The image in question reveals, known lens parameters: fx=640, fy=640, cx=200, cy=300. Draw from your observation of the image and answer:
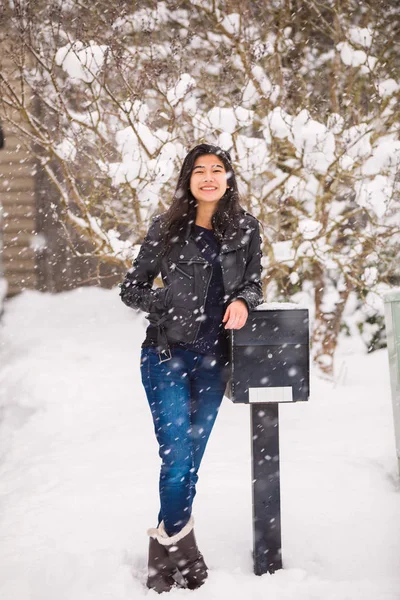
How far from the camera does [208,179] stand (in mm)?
2805

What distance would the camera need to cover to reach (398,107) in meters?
6.44

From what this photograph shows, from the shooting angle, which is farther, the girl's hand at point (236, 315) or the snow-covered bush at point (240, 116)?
the snow-covered bush at point (240, 116)

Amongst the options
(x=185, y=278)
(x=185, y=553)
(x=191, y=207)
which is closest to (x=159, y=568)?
(x=185, y=553)

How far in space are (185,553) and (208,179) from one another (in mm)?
1591

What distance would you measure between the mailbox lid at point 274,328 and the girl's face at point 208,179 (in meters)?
0.56

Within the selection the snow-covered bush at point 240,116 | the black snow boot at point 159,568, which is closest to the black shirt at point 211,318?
the black snow boot at point 159,568

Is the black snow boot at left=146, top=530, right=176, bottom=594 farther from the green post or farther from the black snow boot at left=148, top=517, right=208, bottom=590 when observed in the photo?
the green post

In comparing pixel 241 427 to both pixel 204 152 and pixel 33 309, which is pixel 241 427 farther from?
pixel 33 309

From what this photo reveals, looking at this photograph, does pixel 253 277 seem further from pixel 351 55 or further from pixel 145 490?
pixel 351 55

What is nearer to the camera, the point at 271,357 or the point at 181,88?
the point at 271,357

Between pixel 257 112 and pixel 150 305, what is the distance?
4.26m

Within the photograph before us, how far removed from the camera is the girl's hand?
2596 mm

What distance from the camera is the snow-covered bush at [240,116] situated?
18.2ft

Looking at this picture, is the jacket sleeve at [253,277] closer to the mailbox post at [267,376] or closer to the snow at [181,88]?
the mailbox post at [267,376]
